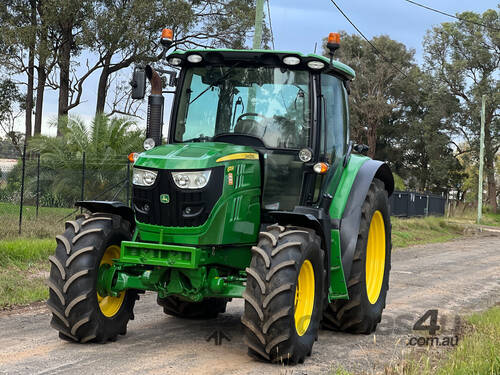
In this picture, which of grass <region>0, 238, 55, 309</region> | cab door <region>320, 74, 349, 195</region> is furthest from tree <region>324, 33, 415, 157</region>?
cab door <region>320, 74, 349, 195</region>

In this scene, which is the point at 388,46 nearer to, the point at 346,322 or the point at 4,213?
the point at 4,213

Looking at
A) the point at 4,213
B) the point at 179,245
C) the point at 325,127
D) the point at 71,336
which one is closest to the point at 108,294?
the point at 71,336

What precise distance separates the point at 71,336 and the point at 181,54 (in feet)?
9.68

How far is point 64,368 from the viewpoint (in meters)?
5.60

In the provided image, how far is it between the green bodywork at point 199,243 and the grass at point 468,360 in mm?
1651

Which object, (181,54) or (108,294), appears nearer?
(108,294)

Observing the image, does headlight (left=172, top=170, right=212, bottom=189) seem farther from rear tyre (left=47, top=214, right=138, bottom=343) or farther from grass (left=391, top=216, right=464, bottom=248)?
grass (left=391, top=216, right=464, bottom=248)

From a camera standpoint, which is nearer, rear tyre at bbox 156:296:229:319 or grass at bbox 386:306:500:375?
grass at bbox 386:306:500:375

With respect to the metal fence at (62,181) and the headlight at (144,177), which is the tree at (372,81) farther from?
the headlight at (144,177)

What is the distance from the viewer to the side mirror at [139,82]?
22.2 ft

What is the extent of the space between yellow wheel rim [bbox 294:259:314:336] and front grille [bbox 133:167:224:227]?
38.9 inches

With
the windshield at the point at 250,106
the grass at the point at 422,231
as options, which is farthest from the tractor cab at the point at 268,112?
the grass at the point at 422,231

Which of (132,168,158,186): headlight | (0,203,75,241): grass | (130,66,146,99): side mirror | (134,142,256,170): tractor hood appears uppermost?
(130,66,146,99): side mirror

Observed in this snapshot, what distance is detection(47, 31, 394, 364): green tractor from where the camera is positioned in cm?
607
